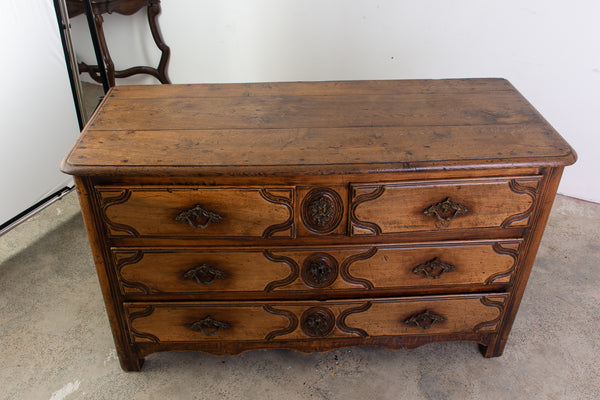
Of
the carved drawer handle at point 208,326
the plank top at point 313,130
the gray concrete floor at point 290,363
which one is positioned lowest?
the gray concrete floor at point 290,363

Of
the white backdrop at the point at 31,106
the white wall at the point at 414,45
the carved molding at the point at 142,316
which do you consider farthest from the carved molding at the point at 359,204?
the white backdrop at the point at 31,106

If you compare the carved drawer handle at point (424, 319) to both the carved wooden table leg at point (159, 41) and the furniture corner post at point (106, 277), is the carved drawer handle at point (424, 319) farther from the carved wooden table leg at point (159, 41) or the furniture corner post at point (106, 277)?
the carved wooden table leg at point (159, 41)

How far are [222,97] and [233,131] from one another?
0.26m

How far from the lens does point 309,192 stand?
1.45 metres

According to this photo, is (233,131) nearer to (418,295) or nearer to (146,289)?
(146,289)

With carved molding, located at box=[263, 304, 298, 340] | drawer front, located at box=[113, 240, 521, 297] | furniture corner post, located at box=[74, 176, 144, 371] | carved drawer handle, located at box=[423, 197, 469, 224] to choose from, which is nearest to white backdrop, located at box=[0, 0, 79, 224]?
furniture corner post, located at box=[74, 176, 144, 371]

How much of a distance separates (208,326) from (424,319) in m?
0.74

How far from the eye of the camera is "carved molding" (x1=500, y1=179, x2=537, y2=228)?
4.84ft

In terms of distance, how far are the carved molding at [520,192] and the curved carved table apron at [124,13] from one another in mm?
2343

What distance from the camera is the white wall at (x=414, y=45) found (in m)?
2.40

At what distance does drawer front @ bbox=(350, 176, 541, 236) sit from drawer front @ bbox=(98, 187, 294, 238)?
0.23 metres

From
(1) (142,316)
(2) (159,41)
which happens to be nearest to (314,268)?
(1) (142,316)

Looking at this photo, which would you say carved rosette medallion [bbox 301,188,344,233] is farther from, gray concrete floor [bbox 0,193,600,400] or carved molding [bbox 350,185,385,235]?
gray concrete floor [bbox 0,193,600,400]

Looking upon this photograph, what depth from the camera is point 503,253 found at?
1.61 meters
